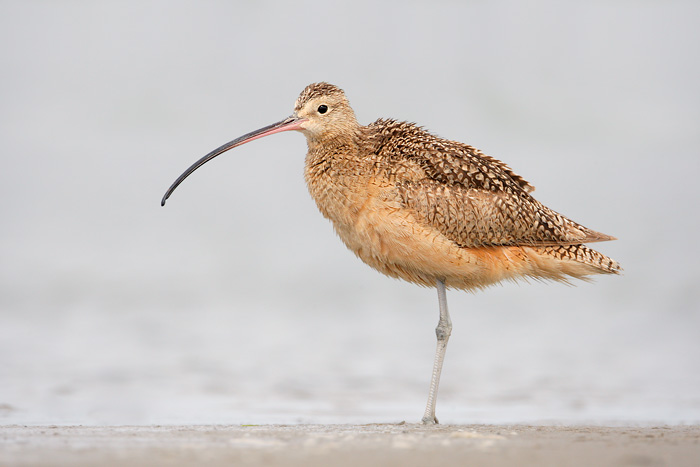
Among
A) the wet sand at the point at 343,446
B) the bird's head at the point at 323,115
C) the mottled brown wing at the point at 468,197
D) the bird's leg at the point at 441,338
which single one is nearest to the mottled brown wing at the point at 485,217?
the mottled brown wing at the point at 468,197

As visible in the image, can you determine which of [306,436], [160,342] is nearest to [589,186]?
[160,342]

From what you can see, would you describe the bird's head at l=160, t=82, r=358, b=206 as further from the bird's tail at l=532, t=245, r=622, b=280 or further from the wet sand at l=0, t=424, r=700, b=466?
the wet sand at l=0, t=424, r=700, b=466

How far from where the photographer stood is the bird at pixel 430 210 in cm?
720

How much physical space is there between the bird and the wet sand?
5.33ft

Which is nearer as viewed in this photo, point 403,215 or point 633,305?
point 403,215

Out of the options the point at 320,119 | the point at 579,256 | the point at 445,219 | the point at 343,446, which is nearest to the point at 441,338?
the point at 445,219

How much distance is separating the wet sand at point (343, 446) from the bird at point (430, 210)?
162 cm

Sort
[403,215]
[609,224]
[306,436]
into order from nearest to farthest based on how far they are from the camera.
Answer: [306,436] → [403,215] → [609,224]

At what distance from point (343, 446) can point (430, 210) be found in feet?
8.79

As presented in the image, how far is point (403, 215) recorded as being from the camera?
23.4 feet

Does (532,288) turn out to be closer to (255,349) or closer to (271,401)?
(255,349)

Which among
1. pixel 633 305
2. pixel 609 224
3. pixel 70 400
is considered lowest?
pixel 70 400

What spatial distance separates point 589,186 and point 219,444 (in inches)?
455

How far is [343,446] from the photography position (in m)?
4.94
